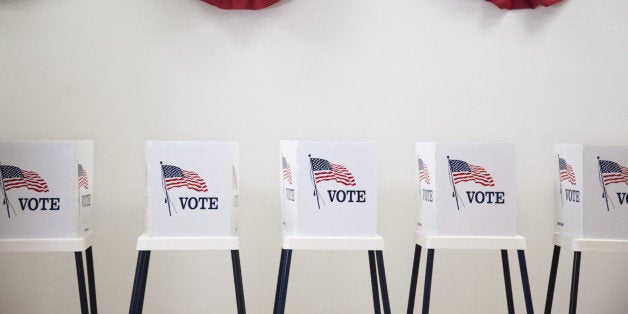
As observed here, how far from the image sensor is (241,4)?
3072 millimetres

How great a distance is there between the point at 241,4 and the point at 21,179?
48.0 inches

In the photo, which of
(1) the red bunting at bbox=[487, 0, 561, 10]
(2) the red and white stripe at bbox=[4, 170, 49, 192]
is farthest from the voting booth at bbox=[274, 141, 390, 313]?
(1) the red bunting at bbox=[487, 0, 561, 10]

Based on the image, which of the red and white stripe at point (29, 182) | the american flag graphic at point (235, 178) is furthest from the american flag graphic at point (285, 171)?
the red and white stripe at point (29, 182)

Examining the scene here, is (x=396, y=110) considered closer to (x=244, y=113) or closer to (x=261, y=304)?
(x=244, y=113)

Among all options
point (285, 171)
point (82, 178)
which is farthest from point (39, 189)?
point (285, 171)

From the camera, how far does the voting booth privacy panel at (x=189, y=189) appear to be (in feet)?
7.88

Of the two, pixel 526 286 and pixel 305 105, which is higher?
pixel 305 105

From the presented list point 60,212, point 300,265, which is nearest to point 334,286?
point 300,265

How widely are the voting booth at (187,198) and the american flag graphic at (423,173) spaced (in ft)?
2.46

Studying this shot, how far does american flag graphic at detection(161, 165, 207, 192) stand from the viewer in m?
2.40

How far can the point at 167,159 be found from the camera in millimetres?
2400

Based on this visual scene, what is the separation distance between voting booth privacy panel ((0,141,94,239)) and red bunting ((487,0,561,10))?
6.49 ft

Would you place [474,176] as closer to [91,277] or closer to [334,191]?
[334,191]

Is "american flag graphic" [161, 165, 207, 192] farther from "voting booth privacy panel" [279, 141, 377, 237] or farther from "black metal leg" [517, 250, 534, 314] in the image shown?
"black metal leg" [517, 250, 534, 314]
